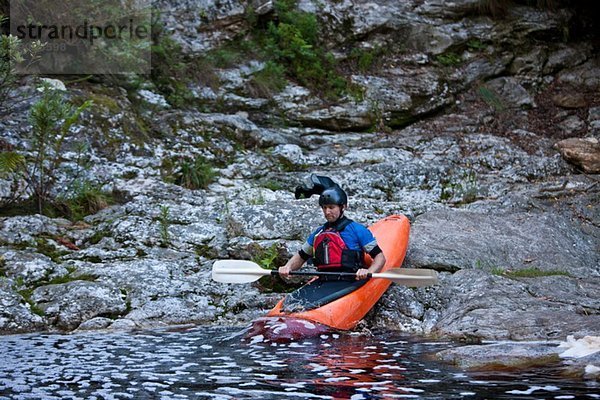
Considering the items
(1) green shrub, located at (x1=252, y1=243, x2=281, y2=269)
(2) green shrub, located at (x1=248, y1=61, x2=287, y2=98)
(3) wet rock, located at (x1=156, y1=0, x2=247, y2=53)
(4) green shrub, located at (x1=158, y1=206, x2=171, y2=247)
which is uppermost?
(3) wet rock, located at (x1=156, y1=0, x2=247, y2=53)

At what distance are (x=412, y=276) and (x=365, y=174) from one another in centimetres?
367

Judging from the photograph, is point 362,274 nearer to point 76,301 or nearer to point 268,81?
point 76,301

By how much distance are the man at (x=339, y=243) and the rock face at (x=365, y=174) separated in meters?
0.52

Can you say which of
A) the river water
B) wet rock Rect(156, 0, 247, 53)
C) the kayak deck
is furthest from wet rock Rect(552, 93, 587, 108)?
the river water

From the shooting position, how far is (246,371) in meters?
3.98

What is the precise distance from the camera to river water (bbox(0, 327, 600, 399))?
3391mm

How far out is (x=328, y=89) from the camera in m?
11.2

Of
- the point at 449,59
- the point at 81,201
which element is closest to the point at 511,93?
the point at 449,59

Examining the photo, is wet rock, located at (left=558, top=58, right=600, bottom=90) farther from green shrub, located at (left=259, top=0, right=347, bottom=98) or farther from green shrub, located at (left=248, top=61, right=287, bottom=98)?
green shrub, located at (left=248, top=61, right=287, bottom=98)

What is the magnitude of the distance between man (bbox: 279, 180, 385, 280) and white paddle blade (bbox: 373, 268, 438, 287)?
161 millimetres

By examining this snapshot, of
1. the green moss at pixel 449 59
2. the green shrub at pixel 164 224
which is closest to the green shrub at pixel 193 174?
the green shrub at pixel 164 224

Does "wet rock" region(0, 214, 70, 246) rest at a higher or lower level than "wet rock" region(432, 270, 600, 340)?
higher

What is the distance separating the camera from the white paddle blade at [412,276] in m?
5.55

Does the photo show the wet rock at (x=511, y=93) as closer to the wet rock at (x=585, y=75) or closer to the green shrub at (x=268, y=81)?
the wet rock at (x=585, y=75)
